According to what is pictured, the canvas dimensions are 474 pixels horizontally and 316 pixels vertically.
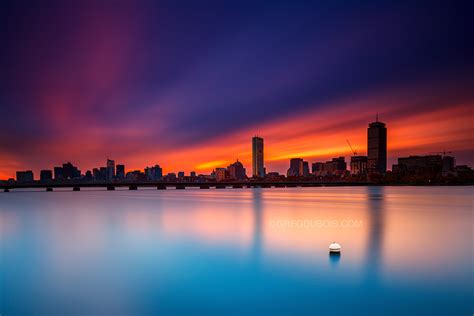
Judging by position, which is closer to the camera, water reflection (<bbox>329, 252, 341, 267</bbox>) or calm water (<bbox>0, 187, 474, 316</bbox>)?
calm water (<bbox>0, 187, 474, 316</bbox>)

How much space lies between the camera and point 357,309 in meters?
8.90

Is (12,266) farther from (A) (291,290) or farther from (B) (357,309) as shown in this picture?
(B) (357,309)

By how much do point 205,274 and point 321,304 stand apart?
5.21 meters

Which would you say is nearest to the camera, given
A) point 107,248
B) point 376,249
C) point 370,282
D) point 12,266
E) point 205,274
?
point 370,282

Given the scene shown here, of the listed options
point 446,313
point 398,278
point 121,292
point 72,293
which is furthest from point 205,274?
point 446,313

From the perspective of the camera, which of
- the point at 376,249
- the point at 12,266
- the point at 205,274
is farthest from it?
the point at 376,249

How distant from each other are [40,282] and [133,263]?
3769 mm

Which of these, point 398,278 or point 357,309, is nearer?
point 357,309

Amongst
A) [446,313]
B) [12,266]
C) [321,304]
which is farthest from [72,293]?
[446,313]

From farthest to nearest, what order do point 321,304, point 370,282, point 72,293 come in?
1. point 370,282
2. point 72,293
3. point 321,304

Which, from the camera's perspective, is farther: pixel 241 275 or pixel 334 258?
pixel 334 258

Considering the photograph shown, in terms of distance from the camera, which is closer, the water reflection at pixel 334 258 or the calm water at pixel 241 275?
the calm water at pixel 241 275

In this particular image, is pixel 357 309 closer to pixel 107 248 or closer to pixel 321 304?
pixel 321 304

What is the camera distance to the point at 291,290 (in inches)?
416
